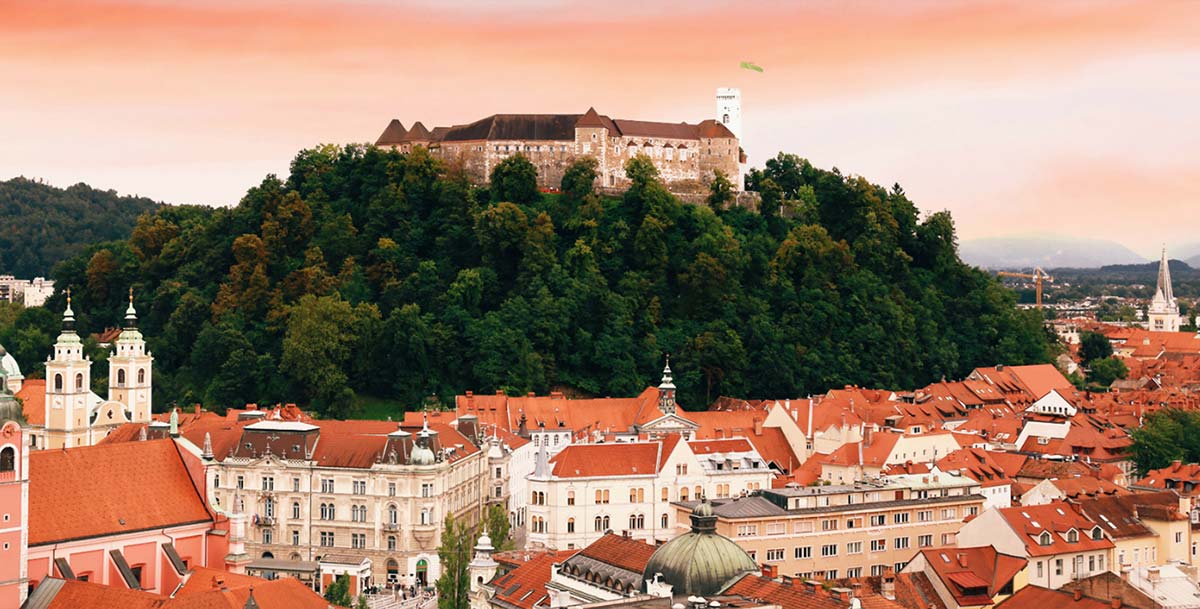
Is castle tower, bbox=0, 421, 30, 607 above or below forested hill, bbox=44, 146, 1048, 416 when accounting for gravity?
below

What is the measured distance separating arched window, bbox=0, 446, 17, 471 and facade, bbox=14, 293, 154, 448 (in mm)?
28890

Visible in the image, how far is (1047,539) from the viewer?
2333 inches

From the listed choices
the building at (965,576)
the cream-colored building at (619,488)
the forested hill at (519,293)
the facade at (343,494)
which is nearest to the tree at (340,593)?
the facade at (343,494)

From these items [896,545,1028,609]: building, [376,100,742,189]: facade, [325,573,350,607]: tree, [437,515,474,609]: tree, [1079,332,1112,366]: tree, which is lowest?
[325,573,350,607]: tree

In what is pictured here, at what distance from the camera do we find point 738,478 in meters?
77.4

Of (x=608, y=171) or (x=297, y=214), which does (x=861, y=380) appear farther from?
(x=297, y=214)

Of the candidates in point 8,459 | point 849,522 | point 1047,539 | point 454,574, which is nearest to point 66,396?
point 454,574

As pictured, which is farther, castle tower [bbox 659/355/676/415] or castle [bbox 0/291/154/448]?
castle tower [bbox 659/355/676/415]

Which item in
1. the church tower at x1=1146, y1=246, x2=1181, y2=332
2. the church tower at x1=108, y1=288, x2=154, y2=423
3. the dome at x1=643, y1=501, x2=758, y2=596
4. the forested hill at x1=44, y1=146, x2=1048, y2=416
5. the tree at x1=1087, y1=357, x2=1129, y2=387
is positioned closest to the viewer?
the dome at x1=643, y1=501, x2=758, y2=596

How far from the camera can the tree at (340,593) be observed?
60375 mm

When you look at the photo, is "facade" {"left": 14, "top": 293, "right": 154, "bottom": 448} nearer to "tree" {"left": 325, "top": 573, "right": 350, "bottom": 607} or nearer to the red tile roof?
"tree" {"left": 325, "top": 573, "right": 350, "bottom": 607}

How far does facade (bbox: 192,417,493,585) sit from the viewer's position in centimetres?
7169

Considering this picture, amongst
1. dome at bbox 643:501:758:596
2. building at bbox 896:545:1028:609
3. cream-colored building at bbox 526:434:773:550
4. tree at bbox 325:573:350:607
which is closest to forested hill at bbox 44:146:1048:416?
cream-colored building at bbox 526:434:773:550

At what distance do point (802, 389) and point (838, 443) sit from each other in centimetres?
2263
